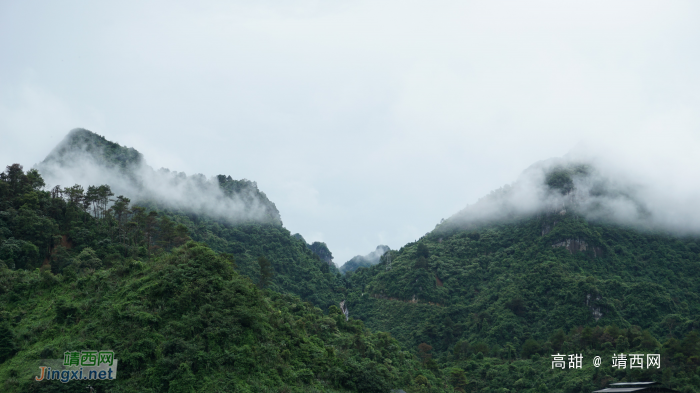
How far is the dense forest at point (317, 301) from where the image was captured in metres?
29.3

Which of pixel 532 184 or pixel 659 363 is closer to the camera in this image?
pixel 659 363

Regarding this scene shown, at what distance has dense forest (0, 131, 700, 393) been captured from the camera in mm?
29328

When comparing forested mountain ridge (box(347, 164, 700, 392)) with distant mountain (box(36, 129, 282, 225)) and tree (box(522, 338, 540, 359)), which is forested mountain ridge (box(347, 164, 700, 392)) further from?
distant mountain (box(36, 129, 282, 225))

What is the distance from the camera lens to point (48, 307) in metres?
32.2

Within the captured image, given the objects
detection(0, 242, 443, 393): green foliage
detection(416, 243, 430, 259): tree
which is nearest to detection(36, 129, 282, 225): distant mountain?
detection(416, 243, 430, 259): tree

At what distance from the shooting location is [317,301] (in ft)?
281

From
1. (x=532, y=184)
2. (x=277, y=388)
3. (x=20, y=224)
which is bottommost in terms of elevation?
(x=277, y=388)

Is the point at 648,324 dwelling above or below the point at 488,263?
below

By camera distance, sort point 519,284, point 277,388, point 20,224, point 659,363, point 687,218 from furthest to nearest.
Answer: point 687,218, point 519,284, point 659,363, point 20,224, point 277,388

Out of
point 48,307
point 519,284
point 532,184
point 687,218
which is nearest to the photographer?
point 48,307

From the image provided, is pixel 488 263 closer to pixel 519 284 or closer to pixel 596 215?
pixel 519 284

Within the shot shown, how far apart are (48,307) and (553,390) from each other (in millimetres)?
47140

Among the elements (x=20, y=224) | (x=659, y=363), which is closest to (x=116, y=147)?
(x=20, y=224)

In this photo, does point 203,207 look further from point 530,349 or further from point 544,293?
point 530,349
